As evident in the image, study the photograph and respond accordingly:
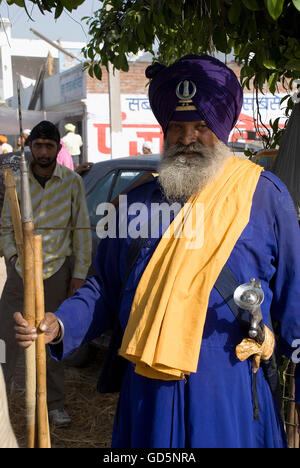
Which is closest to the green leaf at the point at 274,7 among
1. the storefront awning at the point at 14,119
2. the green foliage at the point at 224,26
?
the green foliage at the point at 224,26

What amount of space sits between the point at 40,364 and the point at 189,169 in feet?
3.11

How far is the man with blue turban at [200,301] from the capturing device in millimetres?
1849

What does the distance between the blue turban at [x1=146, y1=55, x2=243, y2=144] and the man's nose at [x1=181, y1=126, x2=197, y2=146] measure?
37 mm

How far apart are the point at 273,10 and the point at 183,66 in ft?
2.06

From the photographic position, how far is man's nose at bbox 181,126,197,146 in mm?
2201

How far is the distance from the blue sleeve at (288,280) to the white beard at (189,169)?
0.97 feet

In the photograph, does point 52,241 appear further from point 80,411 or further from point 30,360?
point 30,360

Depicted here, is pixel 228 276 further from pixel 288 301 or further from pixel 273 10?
pixel 273 10

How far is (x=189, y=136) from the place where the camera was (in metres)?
2.20

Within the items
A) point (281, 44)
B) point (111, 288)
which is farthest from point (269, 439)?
point (281, 44)

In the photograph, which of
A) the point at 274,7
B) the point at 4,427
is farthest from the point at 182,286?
the point at 274,7

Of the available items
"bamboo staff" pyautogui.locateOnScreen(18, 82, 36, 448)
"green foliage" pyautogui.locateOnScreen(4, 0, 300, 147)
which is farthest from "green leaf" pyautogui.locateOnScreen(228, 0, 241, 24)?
"bamboo staff" pyautogui.locateOnScreen(18, 82, 36, 448)

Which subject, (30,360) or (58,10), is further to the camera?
(58,10)

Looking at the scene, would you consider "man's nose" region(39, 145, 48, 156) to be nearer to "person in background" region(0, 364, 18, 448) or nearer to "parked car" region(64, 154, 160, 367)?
"parked car" region(64, 154, 160, 367)
